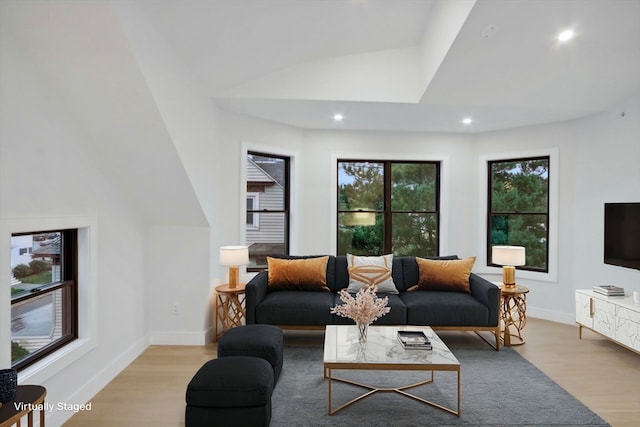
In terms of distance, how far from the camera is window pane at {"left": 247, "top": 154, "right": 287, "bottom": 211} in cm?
502

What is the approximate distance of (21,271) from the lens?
242 cm

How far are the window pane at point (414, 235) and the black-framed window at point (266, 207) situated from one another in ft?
5.34

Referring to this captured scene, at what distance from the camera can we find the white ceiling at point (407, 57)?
2.73 metres

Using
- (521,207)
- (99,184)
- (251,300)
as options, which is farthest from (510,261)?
(99,184)

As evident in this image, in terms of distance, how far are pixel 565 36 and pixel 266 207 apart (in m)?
3.63

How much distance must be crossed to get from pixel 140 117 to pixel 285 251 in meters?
2.88

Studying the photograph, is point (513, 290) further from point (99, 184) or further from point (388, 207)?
point (99, 184)

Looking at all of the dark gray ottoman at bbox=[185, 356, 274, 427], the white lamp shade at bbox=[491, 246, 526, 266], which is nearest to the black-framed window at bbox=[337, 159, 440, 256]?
the white lamp shade at bbox=[491, 246, 526, 266]

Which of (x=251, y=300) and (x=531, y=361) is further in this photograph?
(x=251, y=300)

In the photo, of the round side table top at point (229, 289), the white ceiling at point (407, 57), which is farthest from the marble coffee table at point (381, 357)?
the white ceiling at point (407, 57)

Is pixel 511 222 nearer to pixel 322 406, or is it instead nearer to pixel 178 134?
pixel 322 406

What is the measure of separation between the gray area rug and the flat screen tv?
5.27ft

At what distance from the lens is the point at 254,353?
3.00 metres

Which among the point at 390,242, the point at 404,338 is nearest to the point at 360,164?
the point at 390,242
